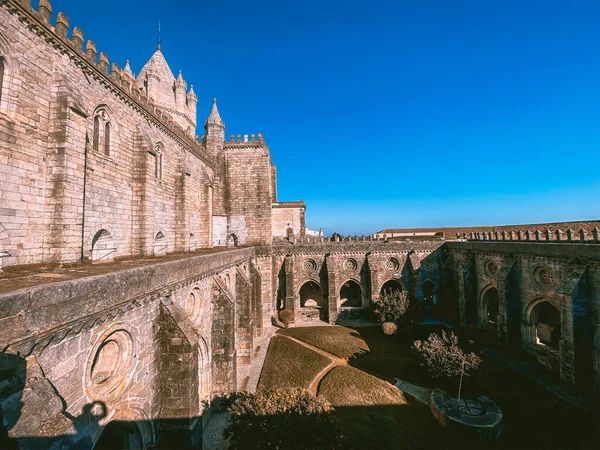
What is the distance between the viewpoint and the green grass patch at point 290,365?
1523 cm

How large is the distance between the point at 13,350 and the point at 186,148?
65.4ft

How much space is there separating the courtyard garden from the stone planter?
31 cm

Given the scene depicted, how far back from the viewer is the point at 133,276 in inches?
297

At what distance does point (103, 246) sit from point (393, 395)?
16.3 m

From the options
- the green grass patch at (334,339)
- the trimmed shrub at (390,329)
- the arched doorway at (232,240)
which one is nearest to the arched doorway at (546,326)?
the trimmed shrub at (390,329)

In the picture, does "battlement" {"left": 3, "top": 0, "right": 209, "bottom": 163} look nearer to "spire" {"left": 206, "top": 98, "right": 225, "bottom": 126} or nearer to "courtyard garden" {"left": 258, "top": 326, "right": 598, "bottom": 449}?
"spire" {"left": 206, "top": 98, "right": 225, "bottom": 126}

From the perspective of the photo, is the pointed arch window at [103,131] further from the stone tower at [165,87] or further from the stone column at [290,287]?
the stone column at [290,287]

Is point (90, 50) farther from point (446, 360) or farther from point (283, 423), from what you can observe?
point (446, 360)

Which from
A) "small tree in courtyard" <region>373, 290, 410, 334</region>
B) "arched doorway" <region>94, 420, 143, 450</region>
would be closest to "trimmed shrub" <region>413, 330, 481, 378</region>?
"small tree in courtyard" <region>373, 290, 410, 334</region>

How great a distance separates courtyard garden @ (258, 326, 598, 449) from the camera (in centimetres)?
1098

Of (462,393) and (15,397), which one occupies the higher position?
(15,397)

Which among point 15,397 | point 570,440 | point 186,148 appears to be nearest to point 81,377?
point 15,397

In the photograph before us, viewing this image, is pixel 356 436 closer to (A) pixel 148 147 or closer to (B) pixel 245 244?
(A) pixel 148 147

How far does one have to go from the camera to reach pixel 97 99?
41.7 feet
